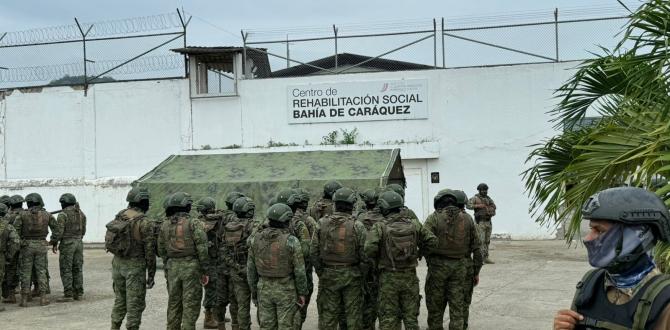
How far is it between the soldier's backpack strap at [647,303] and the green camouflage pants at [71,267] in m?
11.5

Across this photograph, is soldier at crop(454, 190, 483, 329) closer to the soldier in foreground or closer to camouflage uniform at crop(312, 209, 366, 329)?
camouflage uniform at crop(312, 209, 366, 329)

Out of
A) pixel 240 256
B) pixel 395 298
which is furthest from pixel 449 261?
pixel 240 256

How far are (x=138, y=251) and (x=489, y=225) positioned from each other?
28.0ft

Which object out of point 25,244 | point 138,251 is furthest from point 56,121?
point 138,251

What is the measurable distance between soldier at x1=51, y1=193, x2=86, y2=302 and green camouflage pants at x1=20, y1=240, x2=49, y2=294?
0.87 feet

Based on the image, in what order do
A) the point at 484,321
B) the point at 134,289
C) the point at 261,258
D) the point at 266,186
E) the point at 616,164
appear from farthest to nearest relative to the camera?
the point at 266,186
the point at 484,321
the point at 134,289
the point at 261,258
the point at 616,164

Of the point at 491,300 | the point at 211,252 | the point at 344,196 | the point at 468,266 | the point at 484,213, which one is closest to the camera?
the point at 344,196

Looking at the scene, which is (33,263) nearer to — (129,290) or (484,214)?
(129,290)

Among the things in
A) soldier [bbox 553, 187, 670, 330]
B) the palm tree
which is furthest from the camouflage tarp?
soldier [bbox 553, 187, 670, 330]

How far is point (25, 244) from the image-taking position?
12.5 metres

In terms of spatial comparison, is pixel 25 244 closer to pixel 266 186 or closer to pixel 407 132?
pixel 266 186

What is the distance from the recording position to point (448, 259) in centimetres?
919

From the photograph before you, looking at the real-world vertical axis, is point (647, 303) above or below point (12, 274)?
above

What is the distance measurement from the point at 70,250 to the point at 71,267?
289mm
